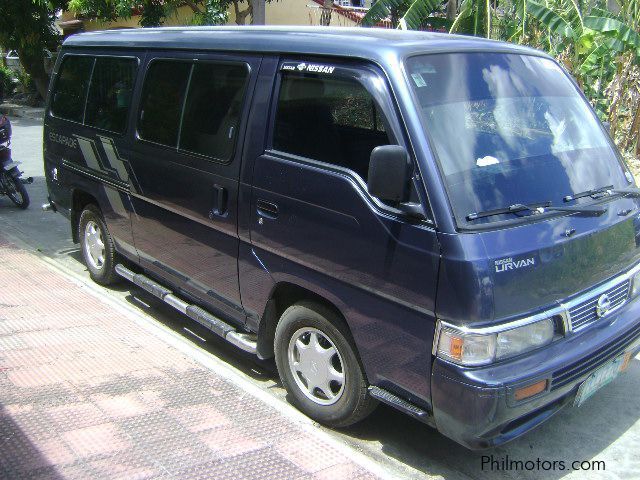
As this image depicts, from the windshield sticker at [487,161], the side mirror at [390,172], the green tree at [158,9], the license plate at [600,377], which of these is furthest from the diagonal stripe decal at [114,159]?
the green tree at [158,9]

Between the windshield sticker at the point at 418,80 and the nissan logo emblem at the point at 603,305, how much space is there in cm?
151

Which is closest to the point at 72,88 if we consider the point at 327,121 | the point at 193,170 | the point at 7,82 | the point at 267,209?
the point at 193,170

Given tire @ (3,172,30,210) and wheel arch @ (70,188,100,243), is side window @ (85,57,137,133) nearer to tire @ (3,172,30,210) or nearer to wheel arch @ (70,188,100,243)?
A: wheel arch @ (70,188,100,243)

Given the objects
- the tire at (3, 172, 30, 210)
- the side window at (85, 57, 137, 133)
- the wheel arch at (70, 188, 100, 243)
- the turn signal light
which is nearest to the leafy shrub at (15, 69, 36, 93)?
the tire at (3, 172, 30, 210)

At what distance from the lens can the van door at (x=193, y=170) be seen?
4211 mm

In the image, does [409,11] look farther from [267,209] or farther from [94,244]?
[267,209]

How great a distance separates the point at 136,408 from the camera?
12.9ft

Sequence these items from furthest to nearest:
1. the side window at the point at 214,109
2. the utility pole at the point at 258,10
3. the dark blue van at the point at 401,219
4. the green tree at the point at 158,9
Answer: the green tree at the point at 158,9
the utility pole at the point at 258,10
the side window at the point at 214,109
the dark blue van at the point at 401,219

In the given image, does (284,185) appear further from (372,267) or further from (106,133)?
(106,133)

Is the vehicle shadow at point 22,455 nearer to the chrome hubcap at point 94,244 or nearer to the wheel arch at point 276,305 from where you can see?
the wheel arch at point 276,305

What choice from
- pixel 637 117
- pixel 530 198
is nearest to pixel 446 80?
pixel 530 198

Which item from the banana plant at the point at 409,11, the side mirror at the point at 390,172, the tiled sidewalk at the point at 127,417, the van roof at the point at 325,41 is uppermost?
the banana plant at the point at 409,11

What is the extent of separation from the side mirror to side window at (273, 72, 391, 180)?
0.36m

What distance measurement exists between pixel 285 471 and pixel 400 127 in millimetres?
1893
